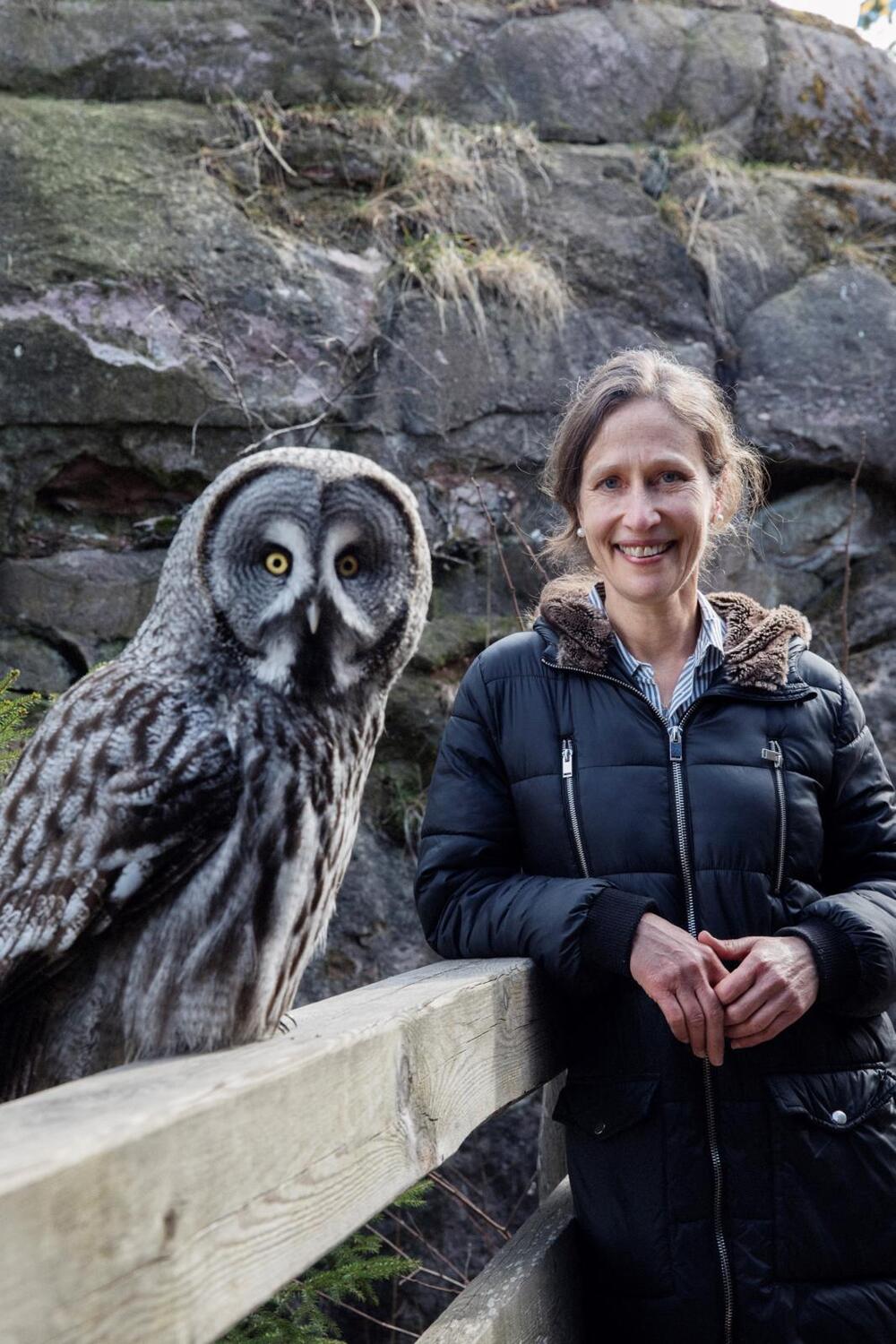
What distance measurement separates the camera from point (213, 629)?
1.73 m

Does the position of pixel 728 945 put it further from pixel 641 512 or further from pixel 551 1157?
pixel 551 1157

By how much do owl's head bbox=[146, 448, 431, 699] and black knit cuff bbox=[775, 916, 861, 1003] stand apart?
2.34 ft

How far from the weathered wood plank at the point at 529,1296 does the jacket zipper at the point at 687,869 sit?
23 cm

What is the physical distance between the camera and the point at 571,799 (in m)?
1.90

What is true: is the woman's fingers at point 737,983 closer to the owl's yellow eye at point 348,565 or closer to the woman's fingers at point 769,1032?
the woman's fingers at point 769,1032

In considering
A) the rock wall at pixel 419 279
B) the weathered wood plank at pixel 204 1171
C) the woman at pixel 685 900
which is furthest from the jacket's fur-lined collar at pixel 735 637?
the rock wall at pixel 419 279

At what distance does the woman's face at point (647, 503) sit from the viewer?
1985mm

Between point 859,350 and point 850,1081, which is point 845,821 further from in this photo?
point 859,350

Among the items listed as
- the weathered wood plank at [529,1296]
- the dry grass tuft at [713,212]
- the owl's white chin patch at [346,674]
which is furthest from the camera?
the dry grass tuft at [713,212]

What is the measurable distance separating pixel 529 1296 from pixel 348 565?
105 cm

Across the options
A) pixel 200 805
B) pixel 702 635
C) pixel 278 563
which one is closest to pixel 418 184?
pixel 702 635

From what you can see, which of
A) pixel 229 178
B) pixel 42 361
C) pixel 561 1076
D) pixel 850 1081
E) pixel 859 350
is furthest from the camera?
pixel 859 350

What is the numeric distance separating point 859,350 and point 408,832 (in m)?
2.61

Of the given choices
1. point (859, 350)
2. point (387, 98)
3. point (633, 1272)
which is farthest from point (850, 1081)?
point (387, 98)
